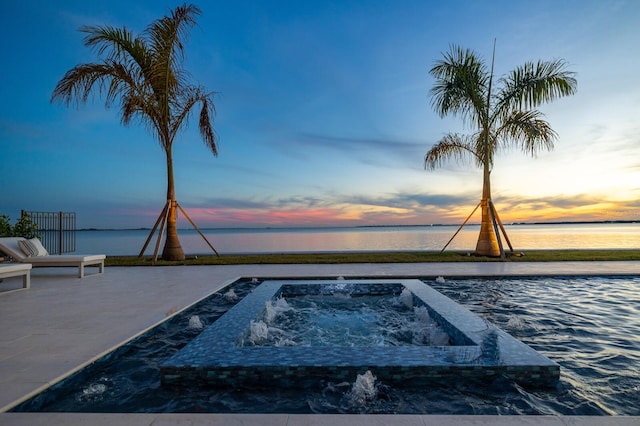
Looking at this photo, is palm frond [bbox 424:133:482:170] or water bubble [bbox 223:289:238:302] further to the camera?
palm frond [bbox 424:133:482:170]

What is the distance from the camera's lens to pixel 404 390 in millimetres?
2584

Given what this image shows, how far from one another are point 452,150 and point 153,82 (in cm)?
1011

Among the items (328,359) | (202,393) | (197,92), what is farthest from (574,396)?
(197,92)

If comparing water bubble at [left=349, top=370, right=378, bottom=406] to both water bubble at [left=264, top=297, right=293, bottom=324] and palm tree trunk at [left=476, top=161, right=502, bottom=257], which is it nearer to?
water bubble at [left=264, top=297, right=293, bottom=324]

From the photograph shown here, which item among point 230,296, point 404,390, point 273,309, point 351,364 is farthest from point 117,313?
point 404,390

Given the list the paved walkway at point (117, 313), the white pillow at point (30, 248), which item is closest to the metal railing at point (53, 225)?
the paved walkway at point (117, 313)

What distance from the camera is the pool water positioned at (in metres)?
2.35

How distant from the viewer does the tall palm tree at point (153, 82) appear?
9430 mm

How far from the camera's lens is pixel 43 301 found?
5414 mm

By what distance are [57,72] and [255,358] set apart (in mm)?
13032

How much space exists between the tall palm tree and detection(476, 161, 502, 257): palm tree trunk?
29.5ft

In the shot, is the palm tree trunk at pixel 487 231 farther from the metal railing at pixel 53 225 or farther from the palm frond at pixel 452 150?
the metal railing at pixel 53 225

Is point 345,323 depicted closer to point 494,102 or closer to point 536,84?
point 494,102

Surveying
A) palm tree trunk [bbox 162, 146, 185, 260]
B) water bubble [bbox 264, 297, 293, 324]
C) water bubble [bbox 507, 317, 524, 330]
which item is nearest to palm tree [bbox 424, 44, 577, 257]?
water bubble [bbox 507, 317, 524, 330]
